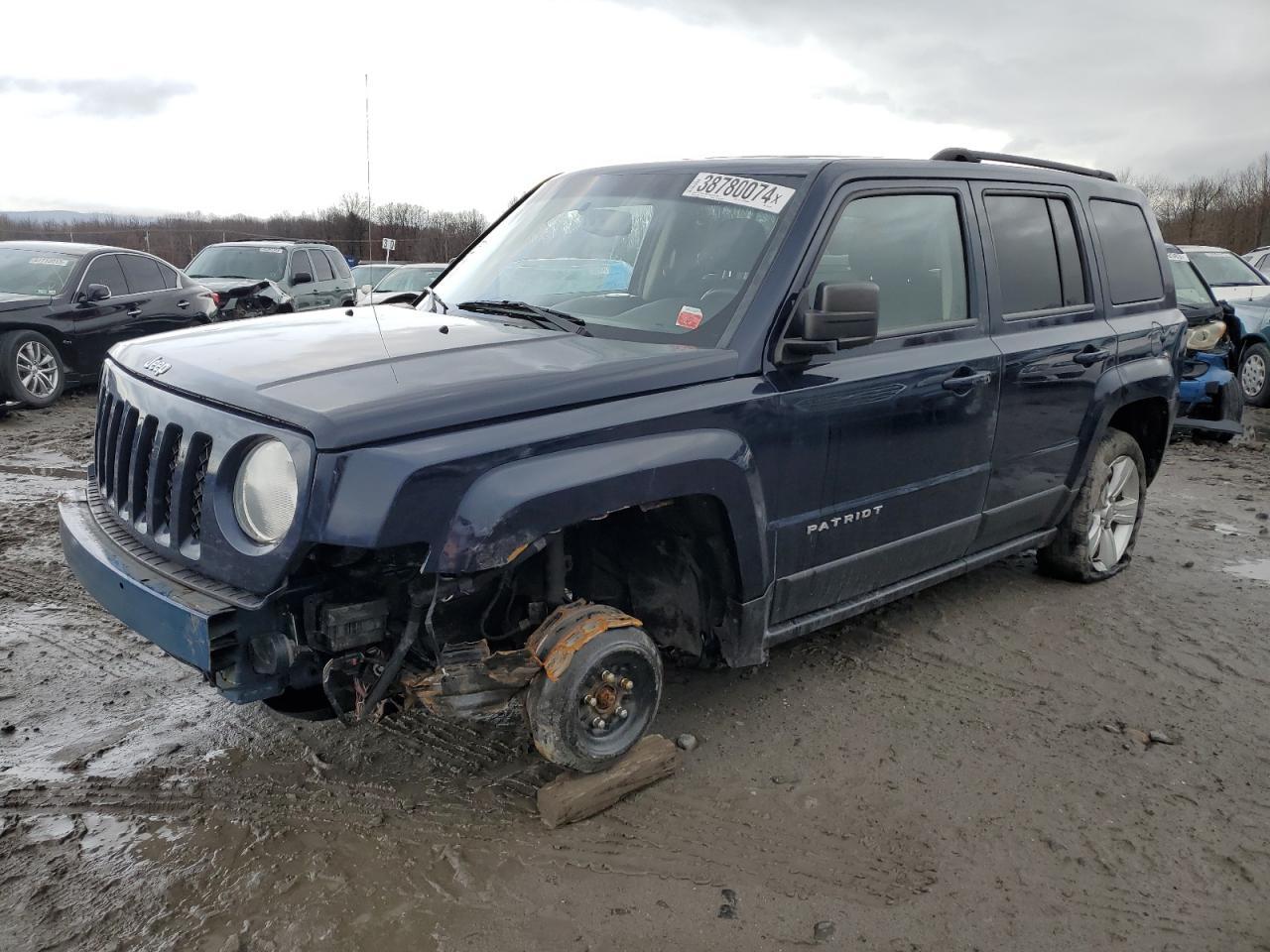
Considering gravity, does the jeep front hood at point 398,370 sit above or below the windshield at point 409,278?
above

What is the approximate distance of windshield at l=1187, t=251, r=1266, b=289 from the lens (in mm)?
12016

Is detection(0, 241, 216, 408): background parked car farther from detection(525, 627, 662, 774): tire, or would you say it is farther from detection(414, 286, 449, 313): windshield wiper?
detection(525, 627, 662, 774): tire

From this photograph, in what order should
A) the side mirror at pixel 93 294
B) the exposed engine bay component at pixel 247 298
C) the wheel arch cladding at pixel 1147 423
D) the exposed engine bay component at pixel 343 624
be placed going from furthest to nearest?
the exposed engine bay component at pixel 247 298 < the side mirror at pixel 93 294 < the wheel arch cladding at pixel 1147 423 < the exposed engine bay component at pixel 343 624

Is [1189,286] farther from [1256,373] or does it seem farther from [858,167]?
[858,167]

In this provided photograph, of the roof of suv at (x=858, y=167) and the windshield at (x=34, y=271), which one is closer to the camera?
the roof of suv at (x=858, y=167)

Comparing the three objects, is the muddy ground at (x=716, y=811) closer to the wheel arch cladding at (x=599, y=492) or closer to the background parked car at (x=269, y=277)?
the wheel arch cladding at (x=599, y=492)

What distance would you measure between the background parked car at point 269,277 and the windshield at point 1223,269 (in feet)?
37.3

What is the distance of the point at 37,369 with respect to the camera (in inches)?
372

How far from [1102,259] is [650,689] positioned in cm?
323

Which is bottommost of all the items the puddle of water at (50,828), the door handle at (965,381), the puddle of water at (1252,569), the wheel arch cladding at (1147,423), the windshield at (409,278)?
the puddle of water at (50,828)

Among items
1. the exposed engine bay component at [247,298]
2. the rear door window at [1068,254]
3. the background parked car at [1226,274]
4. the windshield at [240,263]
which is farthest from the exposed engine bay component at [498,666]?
the windshield at [240,263]

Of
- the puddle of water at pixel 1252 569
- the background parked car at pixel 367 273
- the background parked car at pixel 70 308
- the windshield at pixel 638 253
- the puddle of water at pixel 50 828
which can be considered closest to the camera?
the puddle of water at pixel 50 828

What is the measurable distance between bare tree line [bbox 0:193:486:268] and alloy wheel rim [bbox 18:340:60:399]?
2.94 meters

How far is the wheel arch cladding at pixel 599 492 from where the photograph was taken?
2551 millimetres
